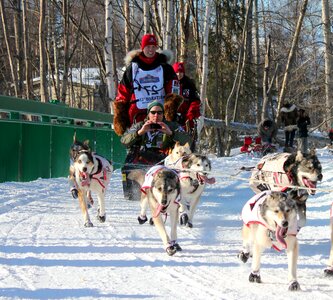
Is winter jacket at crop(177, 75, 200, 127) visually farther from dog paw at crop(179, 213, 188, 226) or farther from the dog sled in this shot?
the dog sled

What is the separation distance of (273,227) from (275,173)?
1.83 metres

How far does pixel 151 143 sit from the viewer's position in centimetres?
747

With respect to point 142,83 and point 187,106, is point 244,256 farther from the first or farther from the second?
point 187,106

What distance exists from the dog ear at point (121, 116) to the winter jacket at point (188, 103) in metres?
0.69

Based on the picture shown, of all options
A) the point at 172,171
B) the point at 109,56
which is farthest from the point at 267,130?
the point at 172,171

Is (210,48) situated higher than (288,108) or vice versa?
(210,48)

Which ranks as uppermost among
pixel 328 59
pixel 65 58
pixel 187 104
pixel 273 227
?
pixel 65 58

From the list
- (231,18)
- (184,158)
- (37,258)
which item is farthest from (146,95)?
(231,18)

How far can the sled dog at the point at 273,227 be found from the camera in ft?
12.3

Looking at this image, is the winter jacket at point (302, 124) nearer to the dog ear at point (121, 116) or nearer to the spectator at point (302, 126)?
the spectator at point (302, 126)

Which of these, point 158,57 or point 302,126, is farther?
point 302,126

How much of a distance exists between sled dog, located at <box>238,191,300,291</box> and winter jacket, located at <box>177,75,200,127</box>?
3.67 meters

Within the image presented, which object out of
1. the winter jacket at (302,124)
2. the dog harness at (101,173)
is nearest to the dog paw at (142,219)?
the dog harness at (101,173)

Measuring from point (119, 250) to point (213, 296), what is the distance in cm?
148
